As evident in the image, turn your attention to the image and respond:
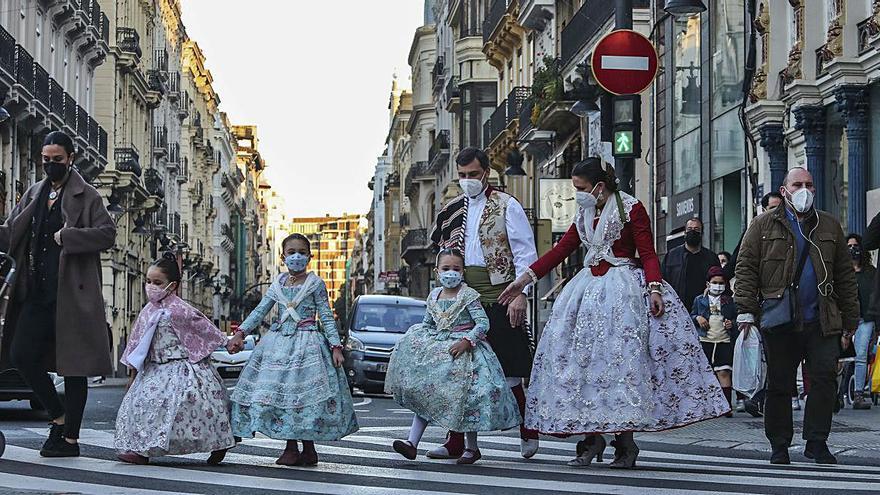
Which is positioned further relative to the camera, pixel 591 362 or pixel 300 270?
pixel 300 270

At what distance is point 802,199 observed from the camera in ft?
34.4

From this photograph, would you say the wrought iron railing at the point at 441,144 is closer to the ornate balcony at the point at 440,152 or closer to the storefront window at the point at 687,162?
the ornate balcony at the point at 440,152

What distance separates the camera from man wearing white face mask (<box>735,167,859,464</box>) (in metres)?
10.5

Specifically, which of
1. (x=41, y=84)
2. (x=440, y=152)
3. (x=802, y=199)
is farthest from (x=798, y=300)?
(x=440, y=152)

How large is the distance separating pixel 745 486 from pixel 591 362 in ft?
4.88

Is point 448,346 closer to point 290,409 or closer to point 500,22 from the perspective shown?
point 290,409

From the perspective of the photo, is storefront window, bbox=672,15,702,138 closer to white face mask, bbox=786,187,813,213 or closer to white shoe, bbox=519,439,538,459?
white face mask, bbox=786,187,813,213

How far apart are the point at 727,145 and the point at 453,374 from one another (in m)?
19.6

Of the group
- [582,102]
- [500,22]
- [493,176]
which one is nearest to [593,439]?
[582,102]

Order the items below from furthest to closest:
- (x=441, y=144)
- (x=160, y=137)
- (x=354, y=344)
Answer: (x=441, y=144)
(x=160, y=137)
(x=354, y=344)

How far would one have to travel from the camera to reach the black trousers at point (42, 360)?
391 inches

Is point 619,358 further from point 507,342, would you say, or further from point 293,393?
point 293,393

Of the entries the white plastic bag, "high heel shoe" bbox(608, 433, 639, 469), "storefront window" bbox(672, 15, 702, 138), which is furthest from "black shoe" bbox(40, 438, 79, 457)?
"storefront window" bbox(672, 15, 702, 138)

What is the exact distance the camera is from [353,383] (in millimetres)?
25250
